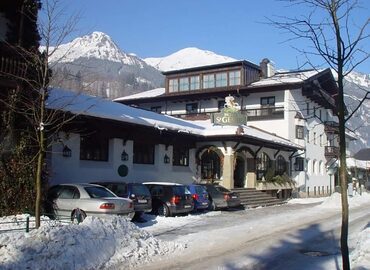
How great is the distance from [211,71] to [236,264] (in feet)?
121

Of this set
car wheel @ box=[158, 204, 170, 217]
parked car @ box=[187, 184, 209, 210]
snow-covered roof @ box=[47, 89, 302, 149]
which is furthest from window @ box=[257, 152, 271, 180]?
car wheel @ box=[158, 204, 170, 217]

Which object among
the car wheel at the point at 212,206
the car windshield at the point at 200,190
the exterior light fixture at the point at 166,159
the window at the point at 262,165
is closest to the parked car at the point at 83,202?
the car windshield at the point at 200,190

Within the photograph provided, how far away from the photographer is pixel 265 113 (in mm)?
43031

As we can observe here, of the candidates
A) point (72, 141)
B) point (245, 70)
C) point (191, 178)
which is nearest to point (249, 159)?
point (191, 178)

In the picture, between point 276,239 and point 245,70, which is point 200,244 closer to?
point 276,239

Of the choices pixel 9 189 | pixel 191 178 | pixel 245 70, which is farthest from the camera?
pixel 245 70

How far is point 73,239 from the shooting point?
34.1 feet

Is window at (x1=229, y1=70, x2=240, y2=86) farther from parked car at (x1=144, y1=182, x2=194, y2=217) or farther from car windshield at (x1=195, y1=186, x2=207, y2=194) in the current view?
parked car at (x1=144, y1=182, x2=194, y2=217)

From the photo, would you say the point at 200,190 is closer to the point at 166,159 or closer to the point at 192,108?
the point at 166,159

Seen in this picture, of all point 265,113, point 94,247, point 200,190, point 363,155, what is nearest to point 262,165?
point 265,113

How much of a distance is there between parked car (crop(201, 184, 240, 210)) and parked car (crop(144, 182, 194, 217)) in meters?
4.03

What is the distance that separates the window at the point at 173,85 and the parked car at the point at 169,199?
1102 inches

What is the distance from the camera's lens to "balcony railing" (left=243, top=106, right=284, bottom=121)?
42.1 metres

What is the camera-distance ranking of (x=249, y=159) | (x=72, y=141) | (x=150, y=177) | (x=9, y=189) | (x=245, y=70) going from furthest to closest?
(x=245, y=70) < (x=249, y=159) < (x=150, y=177) < (x=72, y=141) < (x=9, y=189)
